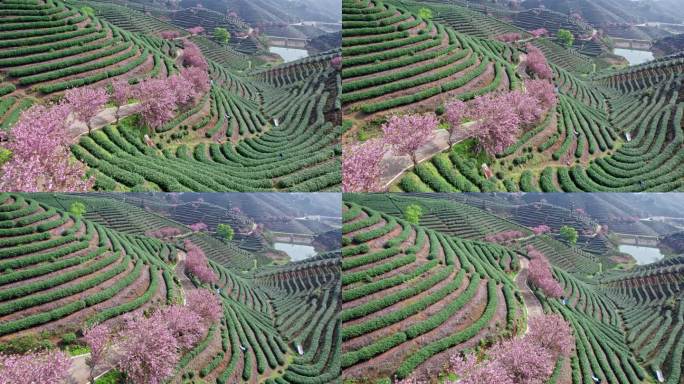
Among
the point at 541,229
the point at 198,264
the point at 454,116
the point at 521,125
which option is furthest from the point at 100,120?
the point at 541,229

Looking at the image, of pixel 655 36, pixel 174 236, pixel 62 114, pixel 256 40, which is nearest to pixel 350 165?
pixel 256 40

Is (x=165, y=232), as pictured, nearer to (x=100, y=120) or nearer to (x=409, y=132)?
(x=100, y=120)

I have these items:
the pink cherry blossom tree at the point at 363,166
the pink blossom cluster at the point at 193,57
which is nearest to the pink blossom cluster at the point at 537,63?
the pink cherry blossom tree at the point at 363,166

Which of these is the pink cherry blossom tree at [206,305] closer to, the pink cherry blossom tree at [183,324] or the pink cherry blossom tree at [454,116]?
the pink cherry blossom tree at [183,324]

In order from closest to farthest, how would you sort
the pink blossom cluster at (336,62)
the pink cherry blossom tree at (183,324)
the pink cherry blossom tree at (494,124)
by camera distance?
the pink cherry blossom tree at (494,124) → the pink cherry blossom tree at (183,324) → the pink blossom cluster at (336,62)

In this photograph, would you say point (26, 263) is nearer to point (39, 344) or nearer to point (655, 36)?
point (39, 344)

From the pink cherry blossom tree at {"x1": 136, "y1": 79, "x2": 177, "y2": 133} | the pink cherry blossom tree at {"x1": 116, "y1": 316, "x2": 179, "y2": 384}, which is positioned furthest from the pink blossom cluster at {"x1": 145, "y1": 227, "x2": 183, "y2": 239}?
the pink cherry blossom tree at {"x1": 136, "y1": 79, "x2": 177, "y2": 133}

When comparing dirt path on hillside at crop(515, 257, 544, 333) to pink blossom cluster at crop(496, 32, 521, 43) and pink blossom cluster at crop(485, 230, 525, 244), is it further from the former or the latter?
pink blossom cluster at crop(496, 32, 521, 43)
